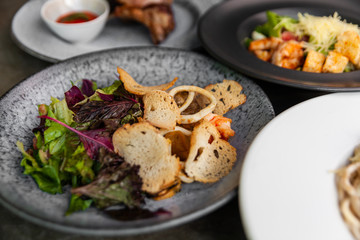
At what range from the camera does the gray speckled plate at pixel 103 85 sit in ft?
4.18

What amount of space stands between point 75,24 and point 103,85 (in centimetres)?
75

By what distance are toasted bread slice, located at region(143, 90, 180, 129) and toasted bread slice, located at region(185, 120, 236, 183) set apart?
0.14 meters

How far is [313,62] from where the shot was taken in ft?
7.28

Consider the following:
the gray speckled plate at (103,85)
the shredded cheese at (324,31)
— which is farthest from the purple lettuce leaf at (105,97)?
the shredded cheese at (324,31)

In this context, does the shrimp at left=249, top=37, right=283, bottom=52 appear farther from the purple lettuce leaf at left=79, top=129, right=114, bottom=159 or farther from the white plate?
→ the purple lettuce leaf at left=79, top=129, right=114, bottom=159

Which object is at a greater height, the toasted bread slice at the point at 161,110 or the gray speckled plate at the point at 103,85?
the toasted bread slice at the point at 161,110

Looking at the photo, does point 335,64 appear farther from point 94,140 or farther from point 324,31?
point 94,140

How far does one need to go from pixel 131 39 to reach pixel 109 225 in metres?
Result: 2.04

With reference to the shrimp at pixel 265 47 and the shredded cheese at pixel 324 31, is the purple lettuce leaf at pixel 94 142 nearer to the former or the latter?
the shrimp at pixel 265 47

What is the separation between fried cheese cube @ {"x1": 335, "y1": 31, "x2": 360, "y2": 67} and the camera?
7.25ft

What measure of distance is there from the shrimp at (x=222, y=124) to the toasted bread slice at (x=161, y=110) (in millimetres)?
204

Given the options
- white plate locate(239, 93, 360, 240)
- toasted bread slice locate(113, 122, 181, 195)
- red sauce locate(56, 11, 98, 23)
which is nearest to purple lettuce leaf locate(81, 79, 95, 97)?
toasted bread slice locate(113, 122, 181, 195)

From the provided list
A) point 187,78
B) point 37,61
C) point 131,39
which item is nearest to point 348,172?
point 187,78

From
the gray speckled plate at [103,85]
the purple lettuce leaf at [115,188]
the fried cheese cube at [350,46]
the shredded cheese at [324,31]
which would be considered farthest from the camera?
the shredded cheese at [324,31]
